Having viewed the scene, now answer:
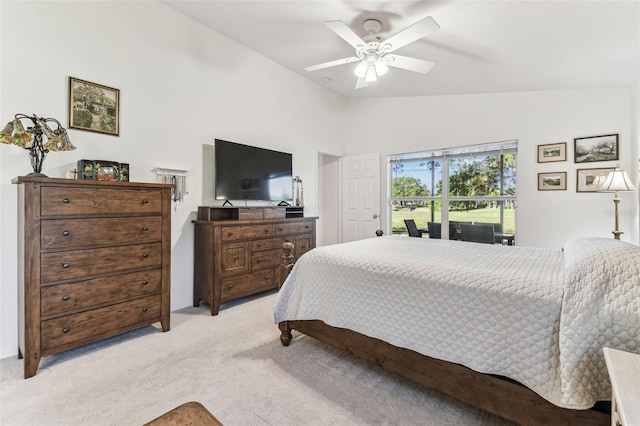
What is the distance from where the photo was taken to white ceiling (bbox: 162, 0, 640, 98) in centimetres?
223

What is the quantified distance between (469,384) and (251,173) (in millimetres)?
2994

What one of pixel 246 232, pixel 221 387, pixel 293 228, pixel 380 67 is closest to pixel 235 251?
pixel 246 232

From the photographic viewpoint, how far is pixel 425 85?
4.14 metres

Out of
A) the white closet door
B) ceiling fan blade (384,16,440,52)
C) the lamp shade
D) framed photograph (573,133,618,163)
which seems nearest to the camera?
ceiling fan blade (384,16,440,52)

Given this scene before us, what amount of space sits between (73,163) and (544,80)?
15.8 ft

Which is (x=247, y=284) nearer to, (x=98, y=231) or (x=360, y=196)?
(x=98, y=231)

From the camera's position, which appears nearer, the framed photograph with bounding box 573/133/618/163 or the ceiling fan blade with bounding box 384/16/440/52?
the ceiling fan blade with bounding box 384/16/440/52

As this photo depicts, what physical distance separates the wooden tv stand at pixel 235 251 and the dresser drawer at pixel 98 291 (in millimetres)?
616

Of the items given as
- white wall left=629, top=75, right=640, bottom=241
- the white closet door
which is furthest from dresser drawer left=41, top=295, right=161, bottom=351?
white wall left=629, top=75, right=640, bottom=241

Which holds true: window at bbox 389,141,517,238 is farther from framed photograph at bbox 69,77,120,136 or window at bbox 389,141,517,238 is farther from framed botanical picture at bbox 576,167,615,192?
framed photograph at bbox 69,77,120,136

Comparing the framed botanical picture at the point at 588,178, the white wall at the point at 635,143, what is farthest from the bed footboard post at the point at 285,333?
the framed botanical picture at the point at 588,178

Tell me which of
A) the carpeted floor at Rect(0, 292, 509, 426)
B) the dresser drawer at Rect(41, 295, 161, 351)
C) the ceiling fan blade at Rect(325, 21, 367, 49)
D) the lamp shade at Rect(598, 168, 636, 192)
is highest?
the ceiling fan blade at Rect(325, 21, 367, 49)

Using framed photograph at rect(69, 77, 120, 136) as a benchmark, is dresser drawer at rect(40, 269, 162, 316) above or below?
below

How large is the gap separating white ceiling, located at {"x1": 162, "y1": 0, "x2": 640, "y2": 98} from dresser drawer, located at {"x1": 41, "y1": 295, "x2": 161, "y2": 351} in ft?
9.38
